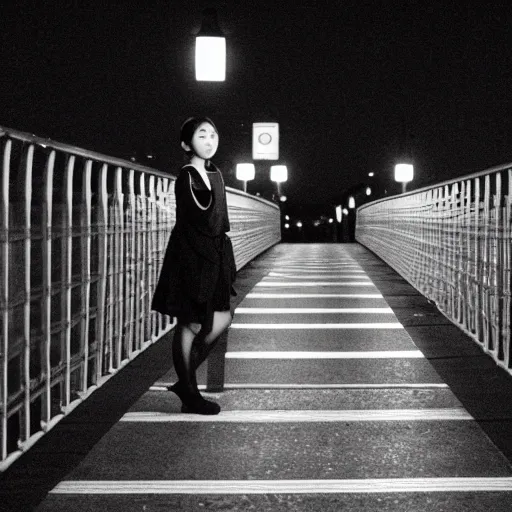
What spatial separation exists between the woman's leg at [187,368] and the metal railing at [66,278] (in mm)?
634

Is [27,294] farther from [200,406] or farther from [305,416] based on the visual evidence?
[305,416]

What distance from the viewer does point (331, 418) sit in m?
5.23

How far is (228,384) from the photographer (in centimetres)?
632

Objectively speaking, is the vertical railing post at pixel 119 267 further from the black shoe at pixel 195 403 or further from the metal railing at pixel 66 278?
the black shoe at pixel 195 403

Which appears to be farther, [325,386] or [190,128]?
[325,386]

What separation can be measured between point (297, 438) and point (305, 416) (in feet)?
1.73

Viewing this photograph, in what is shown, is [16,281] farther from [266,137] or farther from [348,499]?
[266,137]

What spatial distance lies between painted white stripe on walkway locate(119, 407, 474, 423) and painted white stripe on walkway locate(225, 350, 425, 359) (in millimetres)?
2029

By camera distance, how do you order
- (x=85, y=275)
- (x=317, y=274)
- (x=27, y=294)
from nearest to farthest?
(x=27, y=294), (x=85, y=275), (x=317, y=274)

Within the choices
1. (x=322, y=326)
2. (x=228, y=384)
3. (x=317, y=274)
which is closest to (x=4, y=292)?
(x=228, y=384)

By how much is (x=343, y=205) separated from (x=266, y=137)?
170 feet

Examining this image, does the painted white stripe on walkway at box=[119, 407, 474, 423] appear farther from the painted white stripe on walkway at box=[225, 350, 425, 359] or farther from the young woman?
the painted white stripe on walkway at box=[225, 350, 425, 359]

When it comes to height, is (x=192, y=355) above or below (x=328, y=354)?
above

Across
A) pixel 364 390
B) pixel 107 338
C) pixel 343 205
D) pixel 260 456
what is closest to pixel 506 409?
pixel 364 390
